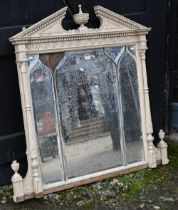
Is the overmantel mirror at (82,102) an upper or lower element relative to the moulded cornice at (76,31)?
lower

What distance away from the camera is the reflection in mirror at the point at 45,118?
311cm

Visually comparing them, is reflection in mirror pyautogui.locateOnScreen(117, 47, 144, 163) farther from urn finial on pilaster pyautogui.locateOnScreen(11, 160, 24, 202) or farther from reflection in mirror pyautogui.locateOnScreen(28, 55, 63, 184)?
urn finial on pilaster pyautogui.locateOnScreen(11, 160, 24, 202)

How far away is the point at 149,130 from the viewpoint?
354 centimetres

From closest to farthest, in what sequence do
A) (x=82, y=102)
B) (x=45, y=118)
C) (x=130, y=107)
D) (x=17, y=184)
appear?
(x=17, y=184), (x=45, y=118), (x=82, y=102), (x=130, y=107)

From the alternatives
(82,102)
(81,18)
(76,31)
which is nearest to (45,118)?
(82,102)

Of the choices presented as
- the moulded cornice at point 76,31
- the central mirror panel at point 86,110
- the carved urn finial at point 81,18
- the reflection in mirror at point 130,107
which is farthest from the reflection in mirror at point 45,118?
the reflection in mirror at point 130,107

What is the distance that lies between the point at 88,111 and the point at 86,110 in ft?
0.07

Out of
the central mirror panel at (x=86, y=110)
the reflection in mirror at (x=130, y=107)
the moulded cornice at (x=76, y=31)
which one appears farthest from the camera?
the reflection in mirror at (x=130, y=107)

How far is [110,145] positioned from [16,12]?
1330 millimetres

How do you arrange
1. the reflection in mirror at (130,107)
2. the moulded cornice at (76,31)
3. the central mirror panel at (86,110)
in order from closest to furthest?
the moulded cornice at (76,31) < the central mirror panel at (86,110) < the reflection in mirror at (130,107)

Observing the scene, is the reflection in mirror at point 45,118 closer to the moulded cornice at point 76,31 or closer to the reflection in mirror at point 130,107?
the moulded cornice at point 76,31

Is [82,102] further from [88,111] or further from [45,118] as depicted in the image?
[45,118]

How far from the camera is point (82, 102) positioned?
3320 mm

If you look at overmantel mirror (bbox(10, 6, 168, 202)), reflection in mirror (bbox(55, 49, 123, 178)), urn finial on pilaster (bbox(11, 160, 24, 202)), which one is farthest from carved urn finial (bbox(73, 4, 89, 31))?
urn finial on pilaster (bbox(11, 160, 24, 202))
